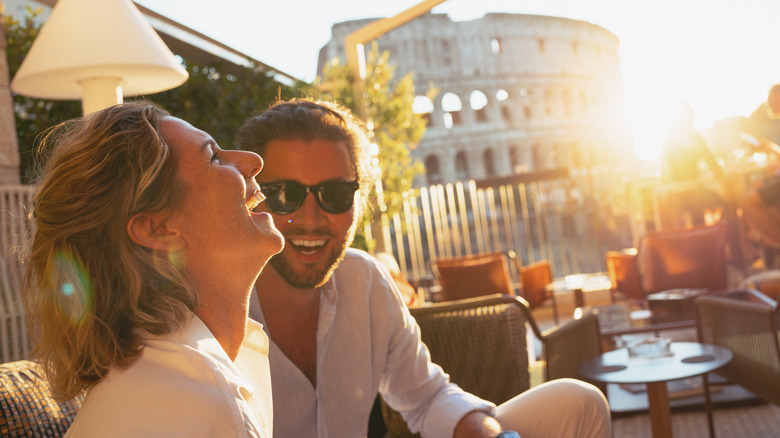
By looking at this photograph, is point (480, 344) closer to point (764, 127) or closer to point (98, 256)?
point (98, 256)

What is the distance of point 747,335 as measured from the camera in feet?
10.3

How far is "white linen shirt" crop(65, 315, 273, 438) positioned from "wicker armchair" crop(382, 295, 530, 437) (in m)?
1.47

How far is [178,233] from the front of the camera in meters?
1.22

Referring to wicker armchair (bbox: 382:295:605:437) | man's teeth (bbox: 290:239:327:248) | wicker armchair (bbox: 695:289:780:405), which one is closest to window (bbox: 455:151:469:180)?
wicker armchair (bbox: 695:289:780:405)

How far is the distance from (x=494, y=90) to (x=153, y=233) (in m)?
45.4

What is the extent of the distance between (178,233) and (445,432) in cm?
102

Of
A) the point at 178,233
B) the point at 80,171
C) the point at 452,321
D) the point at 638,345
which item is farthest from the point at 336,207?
Result: the point at 638,345

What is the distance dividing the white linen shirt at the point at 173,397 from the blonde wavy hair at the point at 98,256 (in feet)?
0.21

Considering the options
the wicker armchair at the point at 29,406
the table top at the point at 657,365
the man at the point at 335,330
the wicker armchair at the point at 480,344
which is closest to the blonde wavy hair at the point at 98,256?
the wicker armchair at the point at 29,406

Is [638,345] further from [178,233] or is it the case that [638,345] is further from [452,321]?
[178,233]

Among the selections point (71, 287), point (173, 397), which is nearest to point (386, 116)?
point (71, 287)

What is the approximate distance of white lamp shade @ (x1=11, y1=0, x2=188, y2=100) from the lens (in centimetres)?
257

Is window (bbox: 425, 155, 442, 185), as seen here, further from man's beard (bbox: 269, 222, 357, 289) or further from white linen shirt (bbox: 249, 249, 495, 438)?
man's beard (bbox: 269, 222, 357, 289)

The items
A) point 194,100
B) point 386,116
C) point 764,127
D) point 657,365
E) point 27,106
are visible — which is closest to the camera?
point 657,365
